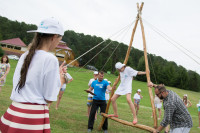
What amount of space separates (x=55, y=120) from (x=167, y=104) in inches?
169

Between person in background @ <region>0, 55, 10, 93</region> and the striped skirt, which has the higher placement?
the striped skirt

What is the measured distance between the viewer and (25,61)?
1616mm

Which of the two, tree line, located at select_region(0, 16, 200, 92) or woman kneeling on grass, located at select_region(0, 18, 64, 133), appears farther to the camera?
tree line, located at select_region(0, 16, 200, 92)

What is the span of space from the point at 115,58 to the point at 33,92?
178 feet

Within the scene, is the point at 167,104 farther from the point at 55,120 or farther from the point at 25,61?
the point at 55,120

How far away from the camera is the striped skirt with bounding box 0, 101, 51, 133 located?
1502 millimetres

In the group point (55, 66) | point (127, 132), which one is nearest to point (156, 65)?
point (127, 132)

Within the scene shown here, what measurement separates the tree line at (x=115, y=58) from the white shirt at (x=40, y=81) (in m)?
37.6

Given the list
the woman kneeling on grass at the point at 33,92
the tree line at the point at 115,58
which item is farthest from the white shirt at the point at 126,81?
the tree line at the point at 115,58

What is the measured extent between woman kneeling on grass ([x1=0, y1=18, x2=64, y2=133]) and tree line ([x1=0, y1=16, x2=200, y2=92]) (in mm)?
37580

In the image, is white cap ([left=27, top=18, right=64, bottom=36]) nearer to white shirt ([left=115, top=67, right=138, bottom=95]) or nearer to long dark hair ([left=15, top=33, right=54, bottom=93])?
long dark hair ([left=15, top=33, right=54, bottom=93])

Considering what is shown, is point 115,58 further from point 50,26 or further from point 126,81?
point 50,26

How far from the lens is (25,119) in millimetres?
1510

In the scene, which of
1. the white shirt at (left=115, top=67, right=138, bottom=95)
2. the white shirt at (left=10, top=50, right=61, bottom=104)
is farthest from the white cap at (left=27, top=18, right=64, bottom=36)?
the white shirt at (left=115, top=67, right=138, bottom=95)
